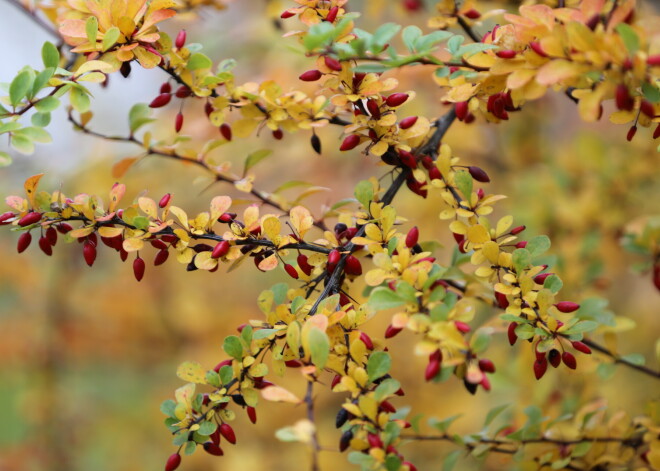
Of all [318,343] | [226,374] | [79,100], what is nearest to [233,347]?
[226,374]

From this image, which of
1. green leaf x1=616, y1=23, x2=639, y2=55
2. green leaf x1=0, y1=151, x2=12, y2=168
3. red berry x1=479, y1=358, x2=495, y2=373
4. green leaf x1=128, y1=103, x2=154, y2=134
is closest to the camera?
green leaf x1=616, y1=23, x2=639, y2=55

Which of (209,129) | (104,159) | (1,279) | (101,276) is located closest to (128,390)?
(101,276)

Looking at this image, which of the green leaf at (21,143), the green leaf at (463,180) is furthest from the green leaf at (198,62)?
the green leaf at (463,180)

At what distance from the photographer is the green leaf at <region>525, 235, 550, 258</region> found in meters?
0.73

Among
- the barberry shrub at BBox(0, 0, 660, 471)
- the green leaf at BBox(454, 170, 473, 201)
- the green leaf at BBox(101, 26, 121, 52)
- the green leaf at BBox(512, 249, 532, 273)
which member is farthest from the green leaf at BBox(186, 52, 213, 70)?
the green leaf at BBox(512, 249, 532, 273)

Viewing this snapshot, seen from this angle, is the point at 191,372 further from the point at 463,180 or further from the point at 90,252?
the point at 463,180

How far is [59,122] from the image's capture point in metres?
2.87

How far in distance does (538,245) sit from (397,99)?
24 centimetres

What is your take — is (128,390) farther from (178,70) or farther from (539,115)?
(178,70)

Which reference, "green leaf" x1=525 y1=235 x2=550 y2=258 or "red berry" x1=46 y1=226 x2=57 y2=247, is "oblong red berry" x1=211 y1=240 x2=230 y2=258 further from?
"green leaf" x1=525 y1=235 x2=550 y2=258

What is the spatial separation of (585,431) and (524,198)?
896 mm

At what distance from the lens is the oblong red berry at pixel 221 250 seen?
0.69 meters

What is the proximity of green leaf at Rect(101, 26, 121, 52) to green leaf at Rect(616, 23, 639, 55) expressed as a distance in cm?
51

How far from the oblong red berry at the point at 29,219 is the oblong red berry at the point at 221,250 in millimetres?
199
